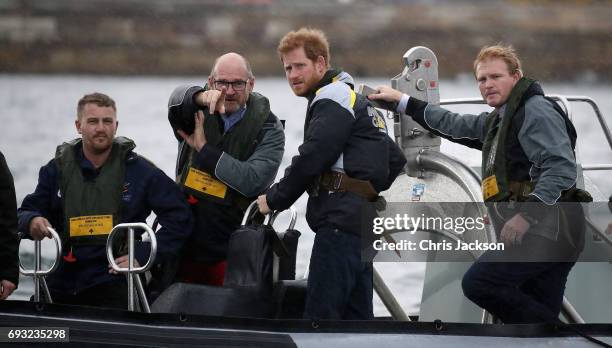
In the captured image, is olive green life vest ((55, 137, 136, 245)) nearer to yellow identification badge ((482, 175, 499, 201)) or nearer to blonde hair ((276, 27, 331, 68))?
blonde hair ((276, 27, 331, 68))

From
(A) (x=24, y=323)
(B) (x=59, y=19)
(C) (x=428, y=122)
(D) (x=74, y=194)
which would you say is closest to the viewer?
(A) (x=24, y=323)

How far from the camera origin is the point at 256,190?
19.7 feet

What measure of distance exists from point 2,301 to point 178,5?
208ft

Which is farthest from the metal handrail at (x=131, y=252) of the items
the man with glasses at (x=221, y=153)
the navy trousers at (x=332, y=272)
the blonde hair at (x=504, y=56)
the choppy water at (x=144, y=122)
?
the choppy water at (x=144, y=122)

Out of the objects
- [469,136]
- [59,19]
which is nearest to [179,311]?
[469,136]

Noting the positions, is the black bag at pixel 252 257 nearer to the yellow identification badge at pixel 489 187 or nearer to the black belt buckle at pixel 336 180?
the black belt buckle at pixel 336 180

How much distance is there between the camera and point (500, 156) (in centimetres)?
569

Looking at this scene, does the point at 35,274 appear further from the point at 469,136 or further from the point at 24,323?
the point at 469,136

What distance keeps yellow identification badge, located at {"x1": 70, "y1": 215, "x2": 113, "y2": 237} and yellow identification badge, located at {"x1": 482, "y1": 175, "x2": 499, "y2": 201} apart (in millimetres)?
1437

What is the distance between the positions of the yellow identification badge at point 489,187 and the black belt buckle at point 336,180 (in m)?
0.58

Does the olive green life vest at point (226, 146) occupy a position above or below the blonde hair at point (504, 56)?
below

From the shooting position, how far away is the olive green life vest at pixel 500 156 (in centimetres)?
565

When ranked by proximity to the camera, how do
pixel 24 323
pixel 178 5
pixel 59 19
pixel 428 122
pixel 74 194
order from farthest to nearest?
pixel 178 5, pixel 59 19, pixel 428 122, pixel 74 194, pixel 24 323

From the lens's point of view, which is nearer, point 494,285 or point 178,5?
point 494,285
